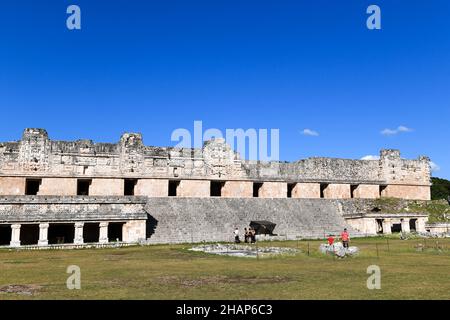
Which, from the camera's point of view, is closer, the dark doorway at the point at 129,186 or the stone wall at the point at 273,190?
the dark doorway at the point at 129,186

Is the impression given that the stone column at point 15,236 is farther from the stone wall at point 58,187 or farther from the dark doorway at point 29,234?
the stone wall at point 58,187

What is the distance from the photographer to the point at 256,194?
133ft

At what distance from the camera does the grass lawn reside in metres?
9.14

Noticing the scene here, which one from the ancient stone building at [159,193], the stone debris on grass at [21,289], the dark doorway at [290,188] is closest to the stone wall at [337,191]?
the ancient stone building at [159,193]

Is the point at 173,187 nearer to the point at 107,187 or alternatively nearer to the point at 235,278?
the point at 107,187

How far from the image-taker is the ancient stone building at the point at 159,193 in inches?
1046

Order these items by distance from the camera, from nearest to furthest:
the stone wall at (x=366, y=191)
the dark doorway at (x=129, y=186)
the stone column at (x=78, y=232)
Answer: the stone column at (x=78, y=232) → the dark doorway at (x=129, y=186) → the stone wall at (x=366, y=191)

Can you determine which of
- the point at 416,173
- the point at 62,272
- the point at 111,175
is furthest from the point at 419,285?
the point at 416,173

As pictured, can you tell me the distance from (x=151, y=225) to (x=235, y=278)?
18341 mm

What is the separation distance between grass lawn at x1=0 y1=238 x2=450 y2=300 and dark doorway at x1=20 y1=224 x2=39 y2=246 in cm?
1174

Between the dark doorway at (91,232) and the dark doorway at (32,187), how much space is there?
686 cm

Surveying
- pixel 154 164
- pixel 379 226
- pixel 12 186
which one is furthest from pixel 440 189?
pixel 12 186

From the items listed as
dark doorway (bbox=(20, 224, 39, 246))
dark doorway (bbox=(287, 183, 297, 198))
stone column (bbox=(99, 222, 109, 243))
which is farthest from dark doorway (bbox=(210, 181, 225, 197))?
dark doorway (bbox=(20, 224, 39, 246))

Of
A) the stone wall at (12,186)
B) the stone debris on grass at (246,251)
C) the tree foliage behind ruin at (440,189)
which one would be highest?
the tree foliage behind ruin at (440,189)
